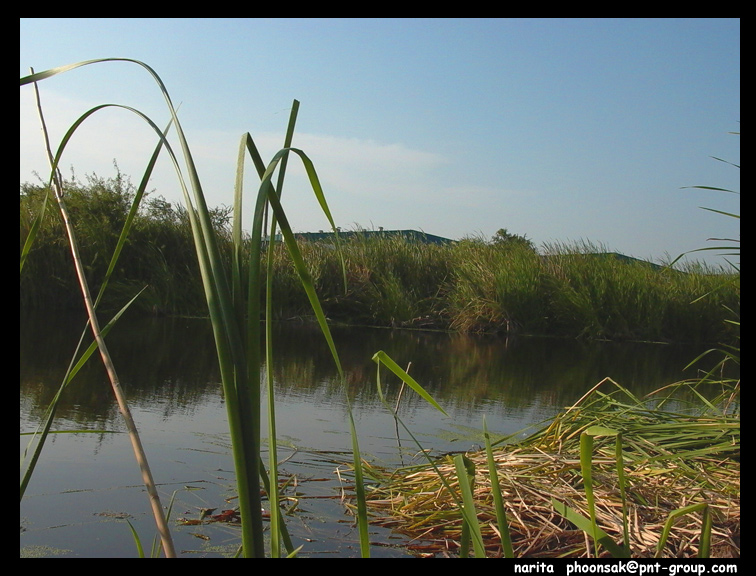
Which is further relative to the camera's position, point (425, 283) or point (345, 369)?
point (425, 283)

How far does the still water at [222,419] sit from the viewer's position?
1.62 metres

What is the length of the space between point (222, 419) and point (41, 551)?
4.49ft

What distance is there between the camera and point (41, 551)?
1.42 m

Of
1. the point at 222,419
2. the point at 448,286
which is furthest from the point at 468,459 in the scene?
the point at 448,286

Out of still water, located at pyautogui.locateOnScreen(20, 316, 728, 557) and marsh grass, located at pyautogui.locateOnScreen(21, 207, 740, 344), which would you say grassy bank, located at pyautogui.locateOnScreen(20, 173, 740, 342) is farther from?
still water, located at pyautogui.locateOnScreen(20, 316, 728, 557)

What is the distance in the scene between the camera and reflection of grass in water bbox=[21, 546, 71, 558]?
4.58 feet

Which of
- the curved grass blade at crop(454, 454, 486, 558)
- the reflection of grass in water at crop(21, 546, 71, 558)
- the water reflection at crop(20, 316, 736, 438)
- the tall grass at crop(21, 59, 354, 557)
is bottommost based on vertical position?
the reflection of grass in water at crop(21, 546, 71, 558)

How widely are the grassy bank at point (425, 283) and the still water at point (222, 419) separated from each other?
5.81 ft

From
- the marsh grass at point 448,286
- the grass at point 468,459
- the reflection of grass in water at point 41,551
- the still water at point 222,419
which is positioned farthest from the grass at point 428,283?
the reflection of grass in water at point 41,551

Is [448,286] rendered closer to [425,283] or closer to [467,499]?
[425,283]

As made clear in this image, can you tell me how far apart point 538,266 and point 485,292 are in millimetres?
773

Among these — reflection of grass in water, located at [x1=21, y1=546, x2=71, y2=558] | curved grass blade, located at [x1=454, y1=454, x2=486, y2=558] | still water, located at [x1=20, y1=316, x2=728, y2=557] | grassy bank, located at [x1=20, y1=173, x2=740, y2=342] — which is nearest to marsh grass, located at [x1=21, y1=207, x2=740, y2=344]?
grassy bank, located at [x1=20, y1=173, x2=740, y2=342]

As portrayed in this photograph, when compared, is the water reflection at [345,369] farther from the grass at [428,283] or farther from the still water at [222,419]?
the grass at [428,283]
